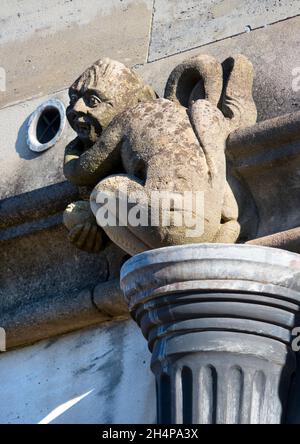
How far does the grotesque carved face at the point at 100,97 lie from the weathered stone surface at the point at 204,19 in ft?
1.18

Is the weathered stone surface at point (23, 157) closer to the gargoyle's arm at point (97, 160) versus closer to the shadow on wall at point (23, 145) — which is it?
the shadow on wall at point (23, 145)

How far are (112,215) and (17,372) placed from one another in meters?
0.57

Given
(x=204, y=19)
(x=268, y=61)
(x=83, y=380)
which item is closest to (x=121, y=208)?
(x=83, y=380)

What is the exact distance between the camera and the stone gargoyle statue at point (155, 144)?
411 cm

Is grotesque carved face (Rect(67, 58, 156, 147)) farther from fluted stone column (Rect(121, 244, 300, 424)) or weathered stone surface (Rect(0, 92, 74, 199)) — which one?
fluted stone column (Rect(121, 244, 300, 424))

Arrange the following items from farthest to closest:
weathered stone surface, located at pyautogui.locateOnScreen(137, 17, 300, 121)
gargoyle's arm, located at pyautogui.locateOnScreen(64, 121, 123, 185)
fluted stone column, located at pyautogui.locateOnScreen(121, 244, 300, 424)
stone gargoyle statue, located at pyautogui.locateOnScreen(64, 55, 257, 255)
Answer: weathered stone surface, located at pyautogui.locateOnScreen(137, 17, 300, 121) < gargoyle's arm, located at pyautogui.locateOnScreen(64, 121, 123, 185) < stone gargoyle statue, located at pyautogui.locateOnScreen(64, 55, 257, 255) < fluted stone column, located at pyautogui.locateOnScreen(121, 244, 300, 424)

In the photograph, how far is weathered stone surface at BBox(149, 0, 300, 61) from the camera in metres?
4.60

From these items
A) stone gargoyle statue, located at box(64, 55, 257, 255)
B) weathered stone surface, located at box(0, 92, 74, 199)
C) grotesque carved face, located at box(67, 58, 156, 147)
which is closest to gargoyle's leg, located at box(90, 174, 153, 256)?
stone gargoyle statue, located at box(64, 55, 257, 255)

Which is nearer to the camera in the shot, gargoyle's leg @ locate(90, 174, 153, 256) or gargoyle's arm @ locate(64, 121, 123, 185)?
gargoyle's leg @ locate(90, 174, 153, 256)

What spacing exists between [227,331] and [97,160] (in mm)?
601

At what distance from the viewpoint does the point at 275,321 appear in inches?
154

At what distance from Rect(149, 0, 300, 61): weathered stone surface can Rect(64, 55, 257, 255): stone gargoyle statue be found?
9.7 inches

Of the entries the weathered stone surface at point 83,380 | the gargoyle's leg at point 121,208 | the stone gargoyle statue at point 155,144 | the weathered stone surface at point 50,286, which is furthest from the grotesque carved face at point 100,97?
the weathered stone surface at point 83,380
